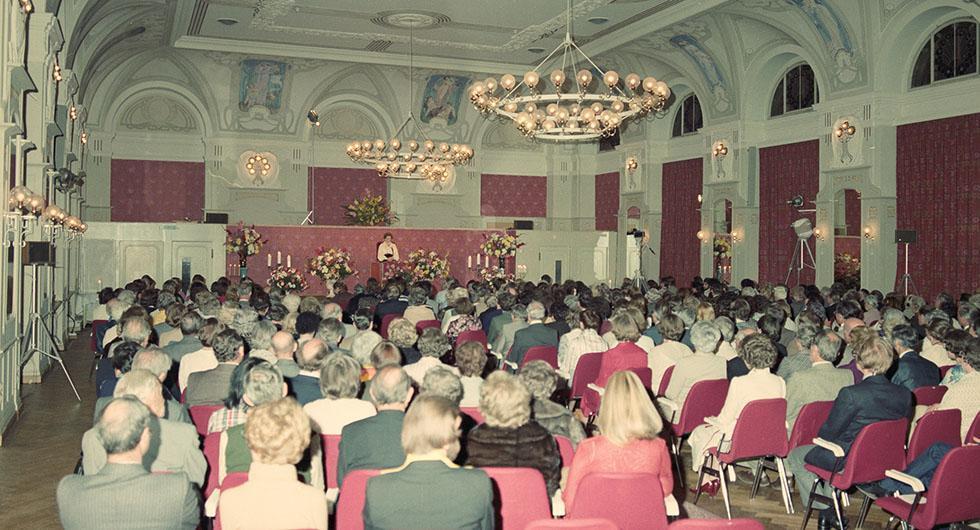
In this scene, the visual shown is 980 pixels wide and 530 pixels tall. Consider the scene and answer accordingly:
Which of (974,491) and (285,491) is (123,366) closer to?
(285,491)

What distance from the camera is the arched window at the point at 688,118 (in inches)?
893

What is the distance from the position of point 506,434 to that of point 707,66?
58.4 ft

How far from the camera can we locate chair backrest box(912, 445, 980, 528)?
4391 mm

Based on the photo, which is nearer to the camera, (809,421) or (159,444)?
(159,444)

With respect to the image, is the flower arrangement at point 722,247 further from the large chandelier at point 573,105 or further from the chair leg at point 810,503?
the chair leg at point 810,503

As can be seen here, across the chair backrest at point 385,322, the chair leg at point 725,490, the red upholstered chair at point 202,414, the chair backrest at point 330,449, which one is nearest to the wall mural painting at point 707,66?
the chair backrest at point 385,322

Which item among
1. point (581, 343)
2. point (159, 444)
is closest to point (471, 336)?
point (581, 343)

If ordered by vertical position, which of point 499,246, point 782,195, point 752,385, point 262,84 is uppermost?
point 262,84

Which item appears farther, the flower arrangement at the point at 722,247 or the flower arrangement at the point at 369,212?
the flower arrangement at the point at 369,212

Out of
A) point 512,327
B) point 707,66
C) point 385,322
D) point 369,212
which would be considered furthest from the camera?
point 369,212

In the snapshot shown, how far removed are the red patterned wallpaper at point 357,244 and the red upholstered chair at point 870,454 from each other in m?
15.9

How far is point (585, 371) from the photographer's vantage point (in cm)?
Answer: 792

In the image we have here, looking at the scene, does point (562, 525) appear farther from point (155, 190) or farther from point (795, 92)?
point (155, 190)

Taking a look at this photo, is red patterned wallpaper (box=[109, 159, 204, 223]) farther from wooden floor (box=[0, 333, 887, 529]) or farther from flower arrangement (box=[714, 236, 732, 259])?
flower arrangement (box=[714, 236, 732, 259])
